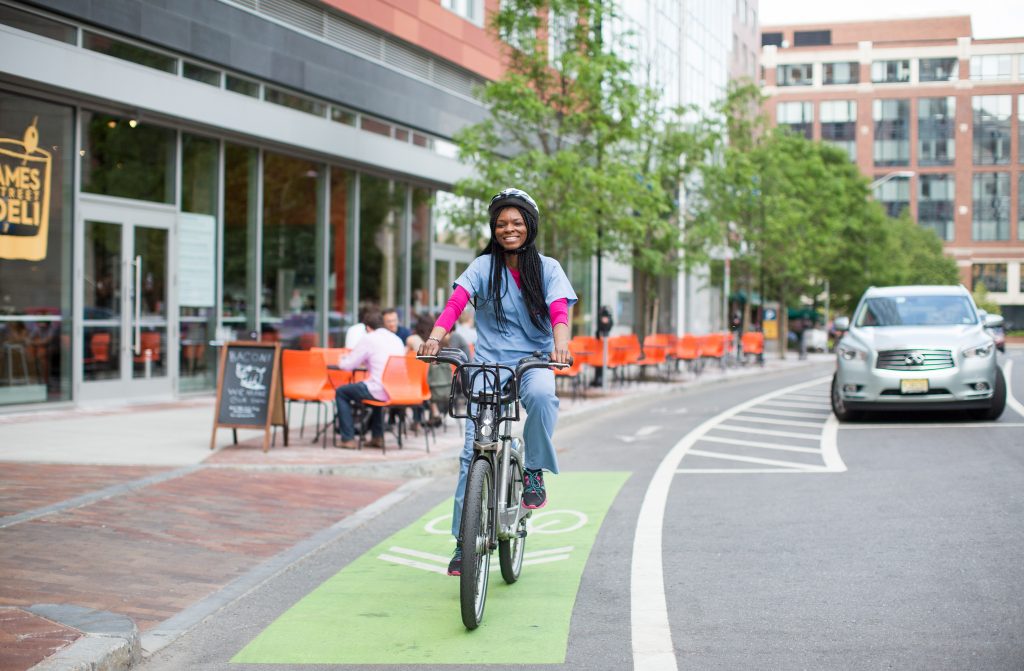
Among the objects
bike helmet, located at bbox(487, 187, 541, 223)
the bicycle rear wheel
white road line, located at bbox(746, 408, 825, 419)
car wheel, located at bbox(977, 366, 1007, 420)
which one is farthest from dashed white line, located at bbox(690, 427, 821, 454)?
bike helmet, located at bbox(487, 187, 541, 223)

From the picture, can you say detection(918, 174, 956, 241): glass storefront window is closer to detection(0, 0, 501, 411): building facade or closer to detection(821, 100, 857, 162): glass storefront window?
detection(821, 100, 857, 162): glass storefront window

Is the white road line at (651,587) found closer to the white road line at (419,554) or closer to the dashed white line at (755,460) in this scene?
the dashed white line at (755,460)

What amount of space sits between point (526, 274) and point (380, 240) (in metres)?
17.4

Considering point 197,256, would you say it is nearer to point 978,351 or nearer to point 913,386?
point 913,386

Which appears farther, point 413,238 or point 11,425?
point 413,238

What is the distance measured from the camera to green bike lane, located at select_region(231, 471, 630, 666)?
16.7 ft

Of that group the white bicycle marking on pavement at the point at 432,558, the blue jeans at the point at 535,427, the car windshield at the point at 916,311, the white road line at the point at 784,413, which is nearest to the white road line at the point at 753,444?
the car windshield at the point at 916,311

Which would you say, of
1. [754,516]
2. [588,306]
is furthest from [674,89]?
[754,516]

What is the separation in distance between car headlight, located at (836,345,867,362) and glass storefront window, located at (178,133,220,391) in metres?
9.42

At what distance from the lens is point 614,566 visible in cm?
668

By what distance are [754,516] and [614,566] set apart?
73.9 inches

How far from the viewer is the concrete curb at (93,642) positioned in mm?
4576

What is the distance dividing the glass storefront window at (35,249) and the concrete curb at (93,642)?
32.4 feet

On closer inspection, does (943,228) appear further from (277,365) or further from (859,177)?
(277,365)
